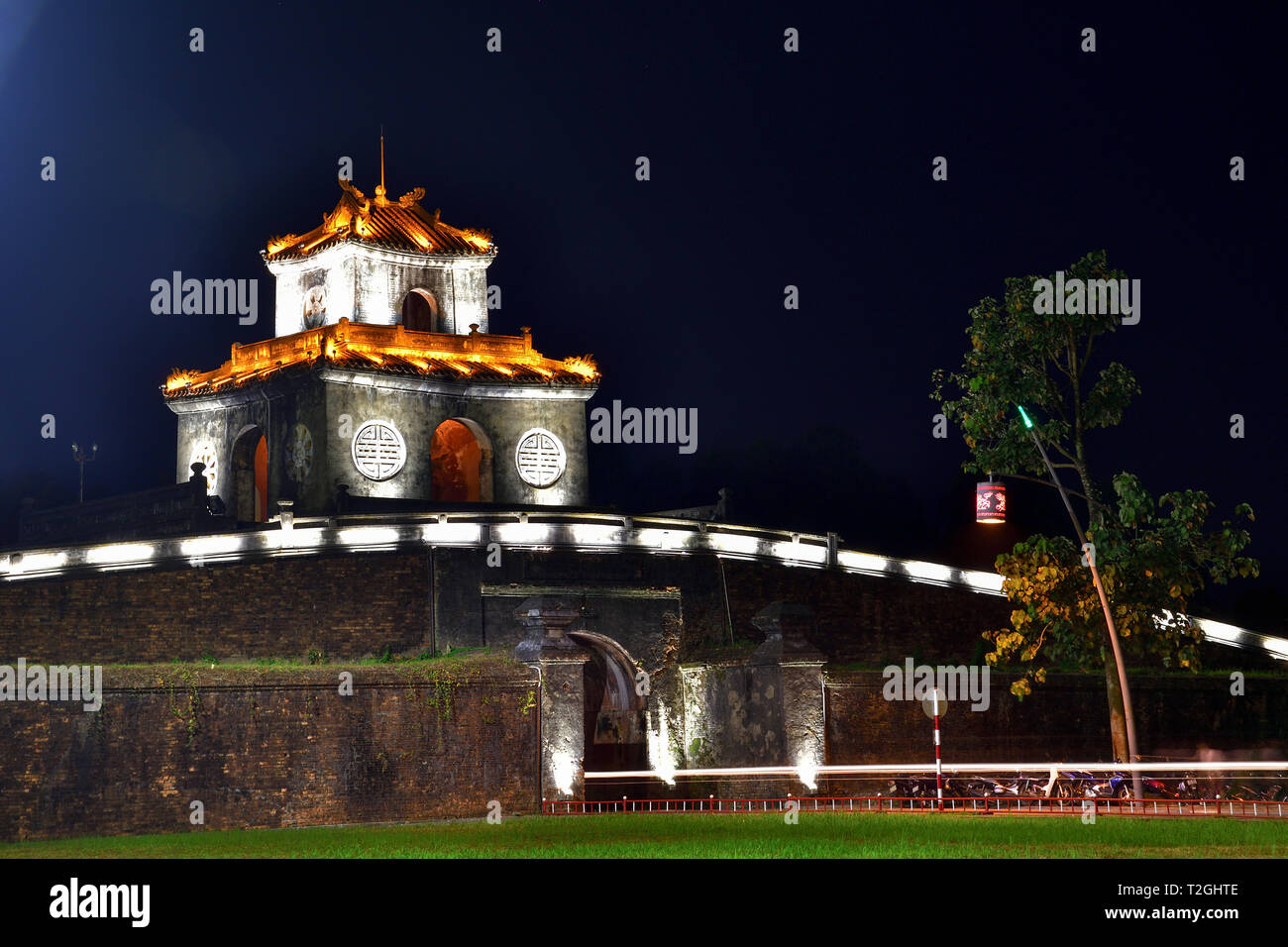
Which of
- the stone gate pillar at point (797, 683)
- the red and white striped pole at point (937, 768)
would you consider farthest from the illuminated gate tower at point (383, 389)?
the red and white striped pole at point (937, 768)

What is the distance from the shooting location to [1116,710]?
28.9m

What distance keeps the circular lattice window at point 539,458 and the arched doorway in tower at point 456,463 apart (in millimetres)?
1015

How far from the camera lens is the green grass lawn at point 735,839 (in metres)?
15.4

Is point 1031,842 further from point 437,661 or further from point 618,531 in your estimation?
point 618,531

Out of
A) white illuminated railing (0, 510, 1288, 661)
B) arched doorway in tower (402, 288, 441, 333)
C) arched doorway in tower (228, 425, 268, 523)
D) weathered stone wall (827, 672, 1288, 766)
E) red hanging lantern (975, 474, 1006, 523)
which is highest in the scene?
arched doorway in tower (402, 288, 441, 333)

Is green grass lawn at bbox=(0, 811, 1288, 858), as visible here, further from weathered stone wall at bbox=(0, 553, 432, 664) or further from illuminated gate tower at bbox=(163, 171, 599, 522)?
illuminated gate tower at bbox=(163, 171, 599, 522)

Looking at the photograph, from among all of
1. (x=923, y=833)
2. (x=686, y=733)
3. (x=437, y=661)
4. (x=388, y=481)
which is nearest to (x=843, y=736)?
(x=686, y=733)

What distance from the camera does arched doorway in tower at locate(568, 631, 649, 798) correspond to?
3112 centimetres

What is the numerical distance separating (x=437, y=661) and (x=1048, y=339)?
11989 mm

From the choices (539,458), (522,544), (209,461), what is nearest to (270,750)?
(522,544)

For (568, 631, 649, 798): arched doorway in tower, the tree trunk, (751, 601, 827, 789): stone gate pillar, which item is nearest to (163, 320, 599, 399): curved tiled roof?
(568, 631, 649, 798): arched doorway in tower

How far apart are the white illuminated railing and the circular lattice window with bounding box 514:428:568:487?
548 cm

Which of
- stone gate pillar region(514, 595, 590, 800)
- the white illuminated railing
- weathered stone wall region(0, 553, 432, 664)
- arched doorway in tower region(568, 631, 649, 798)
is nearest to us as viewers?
stone gate pillar region(514, 595, 590, 800)

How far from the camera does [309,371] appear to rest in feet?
123
